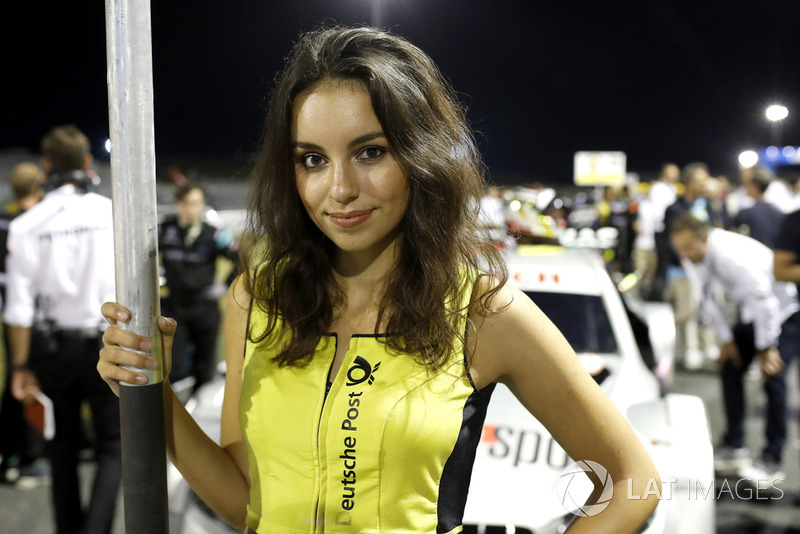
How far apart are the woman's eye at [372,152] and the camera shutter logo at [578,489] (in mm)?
733

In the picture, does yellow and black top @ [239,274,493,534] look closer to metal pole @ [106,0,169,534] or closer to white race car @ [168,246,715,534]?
metal pole @ [106,0,169,534]

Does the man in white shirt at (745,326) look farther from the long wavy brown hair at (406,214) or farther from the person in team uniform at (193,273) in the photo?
the long wavy brown hair at (406,214)

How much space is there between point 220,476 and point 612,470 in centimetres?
82

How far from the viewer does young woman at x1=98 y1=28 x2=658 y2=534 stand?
4.29ft

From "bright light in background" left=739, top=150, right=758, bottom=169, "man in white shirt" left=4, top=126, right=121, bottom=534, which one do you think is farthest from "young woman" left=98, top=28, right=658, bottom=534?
"bright light in background" left=739, top=150, right=758, bottom=169

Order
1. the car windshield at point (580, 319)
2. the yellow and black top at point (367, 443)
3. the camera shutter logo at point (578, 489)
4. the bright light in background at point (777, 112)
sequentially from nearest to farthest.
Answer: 1. the yellow and black top at point (367, 443)
2. the camera shutter logo at point (578, 489)
3. the car windshield at point (580, 319)
4. the bright light in background at point (777, 112)

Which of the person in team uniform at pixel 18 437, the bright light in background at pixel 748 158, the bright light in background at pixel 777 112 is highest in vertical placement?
the bright light in background at pixel 748 158

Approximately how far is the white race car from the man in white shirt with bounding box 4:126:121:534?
503 millimetres

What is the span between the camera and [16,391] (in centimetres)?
349

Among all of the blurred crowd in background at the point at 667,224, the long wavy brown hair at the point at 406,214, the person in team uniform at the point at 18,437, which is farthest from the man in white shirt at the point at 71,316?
the long wavy brown hair at the point at 406,214

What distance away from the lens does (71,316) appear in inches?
131

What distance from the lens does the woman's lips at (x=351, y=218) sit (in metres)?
1.34

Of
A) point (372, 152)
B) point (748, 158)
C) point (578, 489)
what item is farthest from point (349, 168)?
point (748, 158)

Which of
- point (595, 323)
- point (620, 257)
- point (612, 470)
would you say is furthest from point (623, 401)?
point (620, 257)
